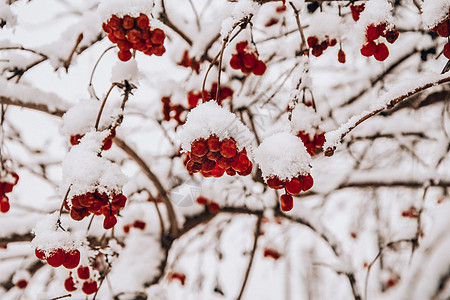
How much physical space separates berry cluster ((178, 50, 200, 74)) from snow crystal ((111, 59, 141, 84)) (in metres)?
0.56

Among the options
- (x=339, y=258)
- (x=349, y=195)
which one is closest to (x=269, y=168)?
(x=339, y=258)

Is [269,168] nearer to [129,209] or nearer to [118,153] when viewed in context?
[129,209]

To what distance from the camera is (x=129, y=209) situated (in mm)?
2527

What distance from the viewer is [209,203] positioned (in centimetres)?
238

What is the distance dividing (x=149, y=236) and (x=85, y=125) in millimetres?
1214

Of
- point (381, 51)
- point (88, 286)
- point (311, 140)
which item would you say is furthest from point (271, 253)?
point (381, 51)

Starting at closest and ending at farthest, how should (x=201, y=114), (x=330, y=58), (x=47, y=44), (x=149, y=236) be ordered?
(x=201, y=114)
(x=47, y=44)
(x=149, y=236)
(x=330, y=58)

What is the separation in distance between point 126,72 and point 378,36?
0.83m

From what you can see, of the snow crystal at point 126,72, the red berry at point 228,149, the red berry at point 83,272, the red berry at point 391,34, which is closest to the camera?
the red berry at point 228,149

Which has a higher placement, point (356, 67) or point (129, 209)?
point (356, 67)

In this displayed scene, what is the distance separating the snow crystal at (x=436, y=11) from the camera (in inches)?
38.4

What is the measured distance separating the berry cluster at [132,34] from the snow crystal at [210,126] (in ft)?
1.23

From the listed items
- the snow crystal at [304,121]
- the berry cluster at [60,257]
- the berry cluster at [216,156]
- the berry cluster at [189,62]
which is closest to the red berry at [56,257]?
the berry cluster at [60,257]

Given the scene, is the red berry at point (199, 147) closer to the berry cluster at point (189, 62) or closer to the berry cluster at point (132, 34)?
the berry cluster at point (132, 34)
